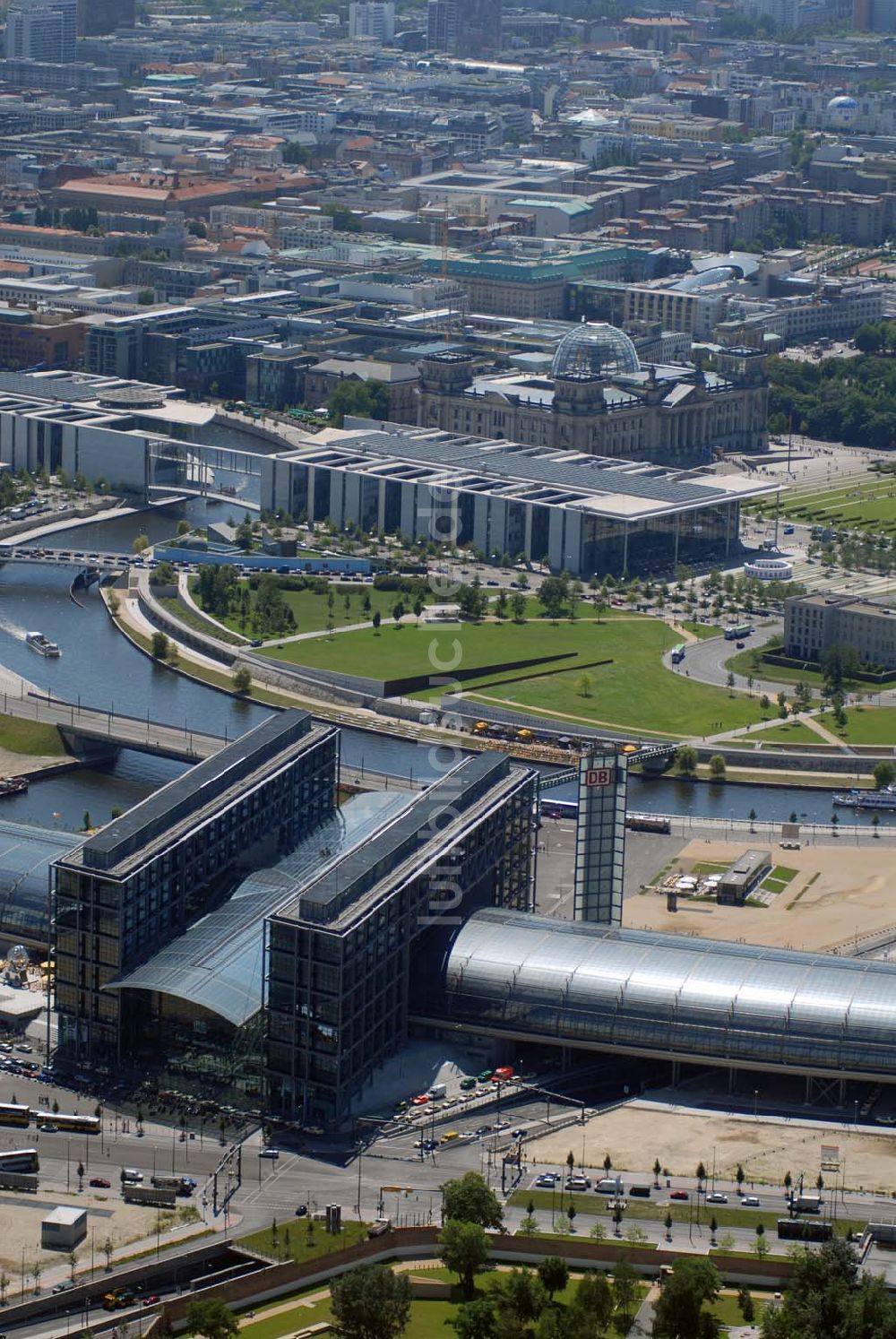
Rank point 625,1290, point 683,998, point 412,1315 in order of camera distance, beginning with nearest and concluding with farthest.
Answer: point 625,1290 < point 412,1315 < point 683,998

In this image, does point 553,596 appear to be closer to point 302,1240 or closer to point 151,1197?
point 151,1197

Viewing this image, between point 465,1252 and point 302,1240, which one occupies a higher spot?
point 465,1252

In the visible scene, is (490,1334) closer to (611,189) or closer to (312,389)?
(312,389)

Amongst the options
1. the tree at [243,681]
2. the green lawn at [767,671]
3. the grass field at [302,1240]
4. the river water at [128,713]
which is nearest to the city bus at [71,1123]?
the grass field at [302,1240]

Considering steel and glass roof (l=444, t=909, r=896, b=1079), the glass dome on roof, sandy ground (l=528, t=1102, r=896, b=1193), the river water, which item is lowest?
the river water

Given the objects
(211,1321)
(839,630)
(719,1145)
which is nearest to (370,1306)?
(211,1321)

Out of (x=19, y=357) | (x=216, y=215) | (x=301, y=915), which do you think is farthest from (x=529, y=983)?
(x=216, y=215)

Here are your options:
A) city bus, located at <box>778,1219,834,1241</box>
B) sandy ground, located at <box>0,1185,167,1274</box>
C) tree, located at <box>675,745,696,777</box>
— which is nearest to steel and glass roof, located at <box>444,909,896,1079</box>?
city bus, located at <box>778,1219,834,1241</box>

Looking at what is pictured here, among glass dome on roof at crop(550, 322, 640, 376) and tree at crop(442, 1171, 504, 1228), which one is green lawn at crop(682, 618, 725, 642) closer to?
glass dome on roof at crop(550, 322, 640, 376)
